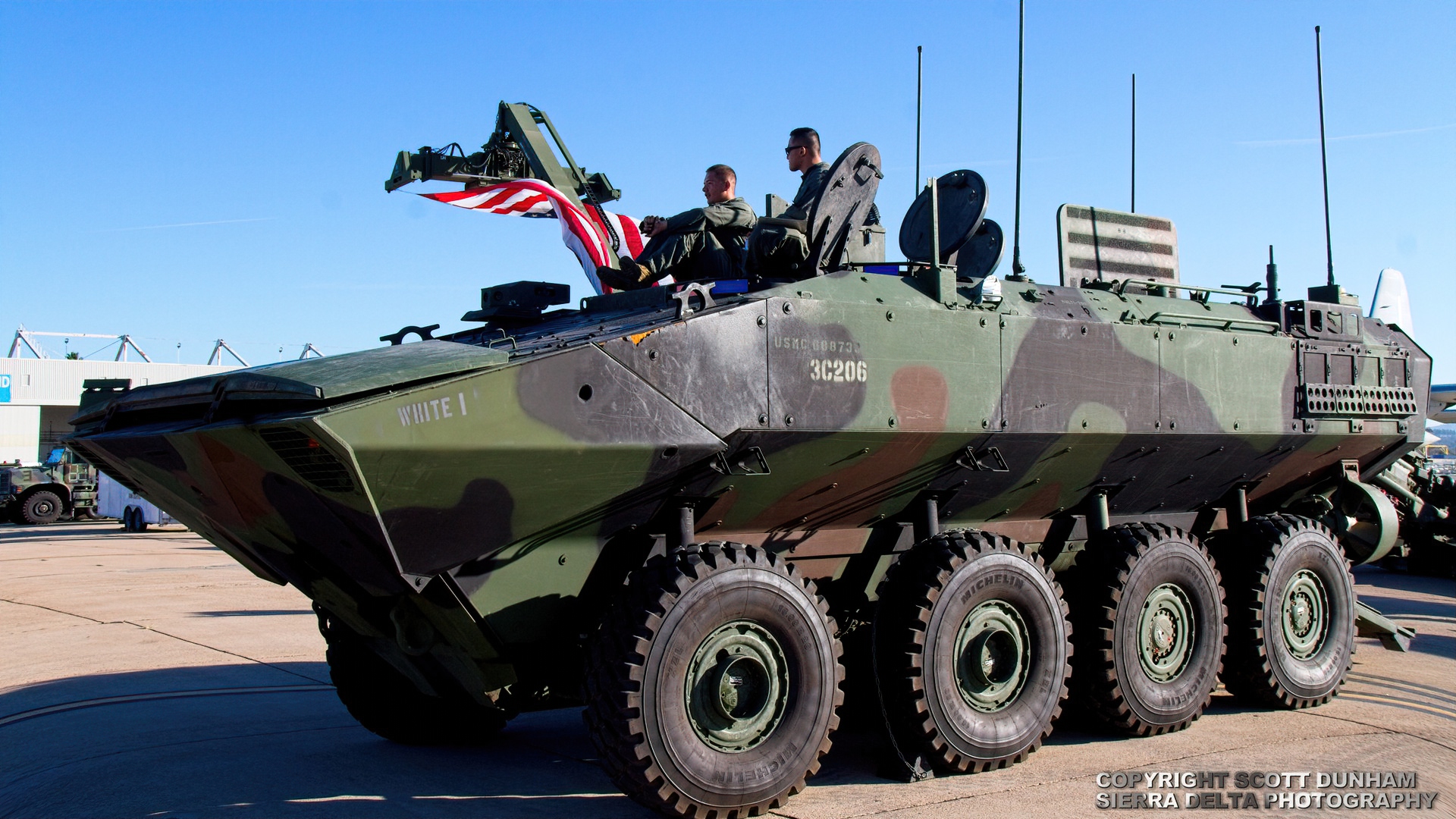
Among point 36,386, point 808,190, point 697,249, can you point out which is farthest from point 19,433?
point 808,190

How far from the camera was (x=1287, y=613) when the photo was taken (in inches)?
302

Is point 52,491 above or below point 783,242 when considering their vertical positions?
below

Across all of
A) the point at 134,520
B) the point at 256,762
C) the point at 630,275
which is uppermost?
the point at 630,275

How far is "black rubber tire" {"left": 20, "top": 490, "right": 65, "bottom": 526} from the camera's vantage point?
30.1 metres

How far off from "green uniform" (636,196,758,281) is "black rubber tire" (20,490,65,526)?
28.1 meters

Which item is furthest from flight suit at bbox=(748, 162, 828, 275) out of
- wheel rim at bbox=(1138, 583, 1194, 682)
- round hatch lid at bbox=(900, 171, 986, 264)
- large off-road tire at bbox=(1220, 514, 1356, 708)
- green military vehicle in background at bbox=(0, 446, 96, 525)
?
green military vehicle in background at bbox=(0, 446, 96, 525)

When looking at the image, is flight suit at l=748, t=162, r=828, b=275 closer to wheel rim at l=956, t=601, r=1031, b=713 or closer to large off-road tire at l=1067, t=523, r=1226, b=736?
wheel rim at l=956, t=601, r=1031, b=713

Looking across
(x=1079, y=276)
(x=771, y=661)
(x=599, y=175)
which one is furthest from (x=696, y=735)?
(x=599, y=175)

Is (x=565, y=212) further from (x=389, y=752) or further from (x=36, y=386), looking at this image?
(x=36, y=386)

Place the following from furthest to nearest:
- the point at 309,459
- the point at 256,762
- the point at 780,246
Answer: the point at 780,246 < the point at 256,762 < the point at 309,459

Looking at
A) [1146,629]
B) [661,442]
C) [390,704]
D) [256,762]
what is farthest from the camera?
[1146,629]

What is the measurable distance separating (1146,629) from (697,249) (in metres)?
3.10

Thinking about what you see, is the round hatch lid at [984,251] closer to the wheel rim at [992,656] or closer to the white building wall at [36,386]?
the wheel rim at [992,656]

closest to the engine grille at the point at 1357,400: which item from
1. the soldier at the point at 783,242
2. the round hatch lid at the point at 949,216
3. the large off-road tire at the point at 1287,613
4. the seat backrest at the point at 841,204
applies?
the large off-road tire at the point at 1287,613
